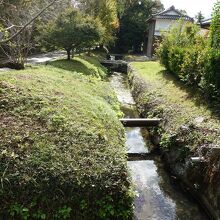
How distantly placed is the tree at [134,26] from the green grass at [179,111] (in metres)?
29.5

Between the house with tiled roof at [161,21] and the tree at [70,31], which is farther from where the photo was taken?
the house with tiled roof at [161,21]

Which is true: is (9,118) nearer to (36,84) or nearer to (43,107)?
(43,107)

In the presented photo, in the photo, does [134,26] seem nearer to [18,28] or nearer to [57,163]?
[18,28]

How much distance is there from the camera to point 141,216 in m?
7.58

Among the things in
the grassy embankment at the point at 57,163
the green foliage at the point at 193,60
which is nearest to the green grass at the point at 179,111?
the green foliage at the point at 193,60

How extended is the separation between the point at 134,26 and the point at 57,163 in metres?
42.7

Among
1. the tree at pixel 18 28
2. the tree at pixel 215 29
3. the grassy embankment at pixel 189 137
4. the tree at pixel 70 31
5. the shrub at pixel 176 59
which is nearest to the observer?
the grassy embankment at pixel 189 137

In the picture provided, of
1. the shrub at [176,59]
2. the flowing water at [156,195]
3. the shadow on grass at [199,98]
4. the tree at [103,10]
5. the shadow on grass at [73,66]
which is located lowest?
the flowing water at [156,195]

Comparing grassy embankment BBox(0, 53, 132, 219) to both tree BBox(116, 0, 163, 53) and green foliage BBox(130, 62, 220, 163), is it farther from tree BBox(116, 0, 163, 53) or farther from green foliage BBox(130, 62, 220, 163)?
tree BBox(116, 0, 163, 53)

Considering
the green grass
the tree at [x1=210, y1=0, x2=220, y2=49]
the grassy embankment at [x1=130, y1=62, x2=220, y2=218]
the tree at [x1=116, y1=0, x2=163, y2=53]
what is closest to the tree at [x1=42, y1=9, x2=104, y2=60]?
the green grass

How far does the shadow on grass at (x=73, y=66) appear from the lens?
21444 millimetres

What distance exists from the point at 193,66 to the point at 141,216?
8.75 meters

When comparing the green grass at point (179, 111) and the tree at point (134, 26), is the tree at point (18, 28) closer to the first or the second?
the green grass at point (179, 111)

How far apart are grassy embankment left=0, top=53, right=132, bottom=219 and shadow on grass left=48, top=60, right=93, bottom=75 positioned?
12.2 meters
